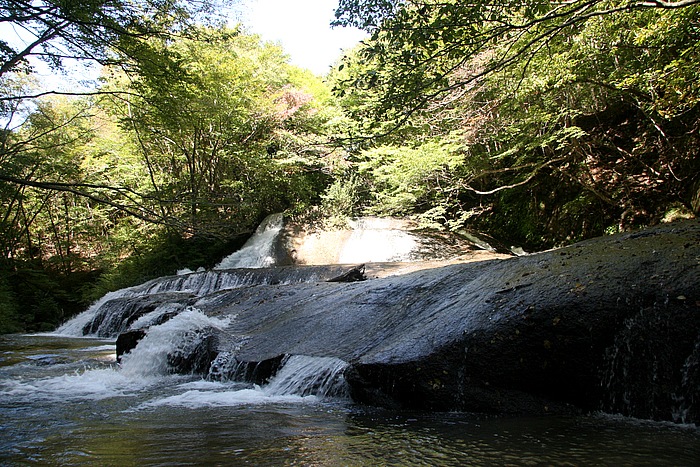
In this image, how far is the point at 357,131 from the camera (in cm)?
480

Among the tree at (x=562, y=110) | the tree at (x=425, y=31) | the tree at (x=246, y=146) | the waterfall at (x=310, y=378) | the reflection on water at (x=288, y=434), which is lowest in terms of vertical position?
the reflection on water at (x=288, y=434)

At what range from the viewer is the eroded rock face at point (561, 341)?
2.94m

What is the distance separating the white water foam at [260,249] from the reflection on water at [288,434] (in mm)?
11777

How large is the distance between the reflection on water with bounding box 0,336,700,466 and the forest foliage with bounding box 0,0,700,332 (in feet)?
5.18

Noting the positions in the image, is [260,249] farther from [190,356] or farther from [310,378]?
[310,378]

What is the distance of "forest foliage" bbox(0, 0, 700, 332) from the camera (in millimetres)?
4086

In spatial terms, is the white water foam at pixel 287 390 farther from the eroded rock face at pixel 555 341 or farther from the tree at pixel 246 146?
the tree at pixel 246 146

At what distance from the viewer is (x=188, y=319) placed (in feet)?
19.1

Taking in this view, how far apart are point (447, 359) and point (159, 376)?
3479mm

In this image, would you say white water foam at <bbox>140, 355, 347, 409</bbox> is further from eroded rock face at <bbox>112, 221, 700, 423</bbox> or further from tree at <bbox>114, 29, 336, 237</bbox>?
tree at <bbox>114, 29, 336, 237</bbox>

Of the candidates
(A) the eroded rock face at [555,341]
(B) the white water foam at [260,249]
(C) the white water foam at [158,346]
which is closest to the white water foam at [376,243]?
(B) the white water foam at [260,249]

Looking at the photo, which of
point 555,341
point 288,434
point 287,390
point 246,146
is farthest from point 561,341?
point 246,146

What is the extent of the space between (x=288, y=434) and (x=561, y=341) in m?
2.02

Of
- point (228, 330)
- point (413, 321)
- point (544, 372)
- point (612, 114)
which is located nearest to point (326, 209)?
point (612, 114)
